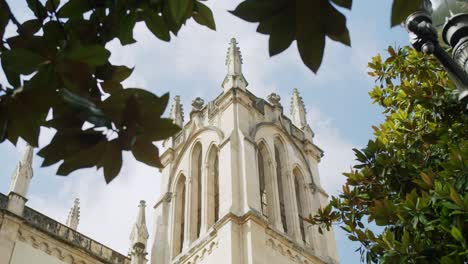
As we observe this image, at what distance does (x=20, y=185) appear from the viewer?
16094mm

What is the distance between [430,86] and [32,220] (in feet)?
41.9

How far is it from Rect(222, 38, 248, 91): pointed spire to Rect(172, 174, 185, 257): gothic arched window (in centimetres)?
345

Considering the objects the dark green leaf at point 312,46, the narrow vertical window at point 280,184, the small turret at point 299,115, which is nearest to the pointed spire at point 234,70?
the narrow vertical window at point 280,184

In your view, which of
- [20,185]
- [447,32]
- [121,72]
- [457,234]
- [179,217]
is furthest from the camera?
[179,217]

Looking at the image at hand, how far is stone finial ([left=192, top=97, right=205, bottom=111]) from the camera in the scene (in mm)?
22594

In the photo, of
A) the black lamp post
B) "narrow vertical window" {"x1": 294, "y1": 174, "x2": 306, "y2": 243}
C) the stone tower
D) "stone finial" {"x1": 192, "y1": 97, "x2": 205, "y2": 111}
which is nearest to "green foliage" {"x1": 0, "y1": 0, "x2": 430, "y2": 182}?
the black lamp post

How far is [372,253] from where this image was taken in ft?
16.8

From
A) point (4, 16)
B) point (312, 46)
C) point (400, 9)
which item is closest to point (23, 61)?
point (4, 16)

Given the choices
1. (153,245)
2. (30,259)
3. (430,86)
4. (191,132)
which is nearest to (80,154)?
(430,86)

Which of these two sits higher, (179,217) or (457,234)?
(179,217)

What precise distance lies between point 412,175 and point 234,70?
16500 millimetres

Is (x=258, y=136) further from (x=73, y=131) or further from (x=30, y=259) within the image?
(x=73, y=131)

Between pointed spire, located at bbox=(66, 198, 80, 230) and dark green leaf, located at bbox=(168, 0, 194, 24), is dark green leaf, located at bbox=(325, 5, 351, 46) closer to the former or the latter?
dark green leaf, located at bbox=(168, 0, 194, 24)

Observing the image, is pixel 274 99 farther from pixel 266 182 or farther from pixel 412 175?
pixel 412 175
